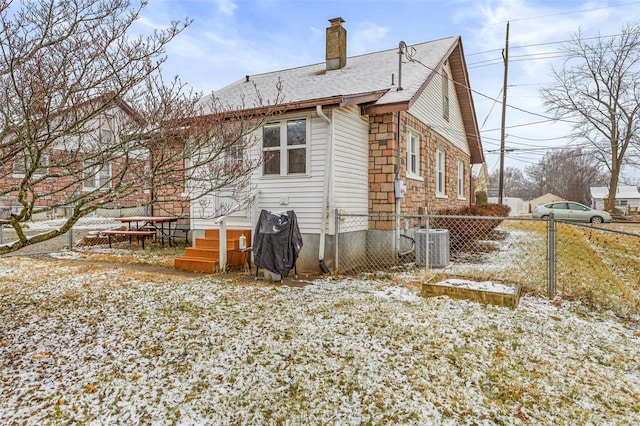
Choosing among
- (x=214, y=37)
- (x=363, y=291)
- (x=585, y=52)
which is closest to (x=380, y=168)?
(x=363, y=291)

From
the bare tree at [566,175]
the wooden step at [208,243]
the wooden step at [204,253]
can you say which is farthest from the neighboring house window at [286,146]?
the bare tree at [566,175]

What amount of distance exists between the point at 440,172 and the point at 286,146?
6.54m

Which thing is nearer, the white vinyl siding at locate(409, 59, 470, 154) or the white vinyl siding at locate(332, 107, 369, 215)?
Result: the white vinyl siding at locate(332, 107, 369, 215)

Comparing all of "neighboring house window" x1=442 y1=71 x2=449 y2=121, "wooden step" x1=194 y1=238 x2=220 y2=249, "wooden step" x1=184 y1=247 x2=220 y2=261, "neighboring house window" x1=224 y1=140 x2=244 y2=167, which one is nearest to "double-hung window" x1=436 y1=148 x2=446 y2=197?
"neighboring house window" x1=442 y1=71 x2=449 y2=121

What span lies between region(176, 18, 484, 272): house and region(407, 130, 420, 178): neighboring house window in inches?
1.1

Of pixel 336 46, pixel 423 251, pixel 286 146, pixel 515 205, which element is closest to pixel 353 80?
pixel 336 46

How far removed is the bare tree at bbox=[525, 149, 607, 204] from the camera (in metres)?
49.1

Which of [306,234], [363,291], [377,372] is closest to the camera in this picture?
[377,372]

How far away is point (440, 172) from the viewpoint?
39.9 ft

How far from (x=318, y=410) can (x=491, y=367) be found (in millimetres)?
1627

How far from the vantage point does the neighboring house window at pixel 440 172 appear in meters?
11.8

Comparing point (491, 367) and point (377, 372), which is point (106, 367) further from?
point (491, 367)

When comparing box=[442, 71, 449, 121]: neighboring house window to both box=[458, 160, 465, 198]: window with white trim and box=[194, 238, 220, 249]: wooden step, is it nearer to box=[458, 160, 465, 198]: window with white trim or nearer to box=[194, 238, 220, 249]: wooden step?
box=[458, 160, 465, 198]: window with white trim

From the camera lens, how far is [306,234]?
24.1ft
